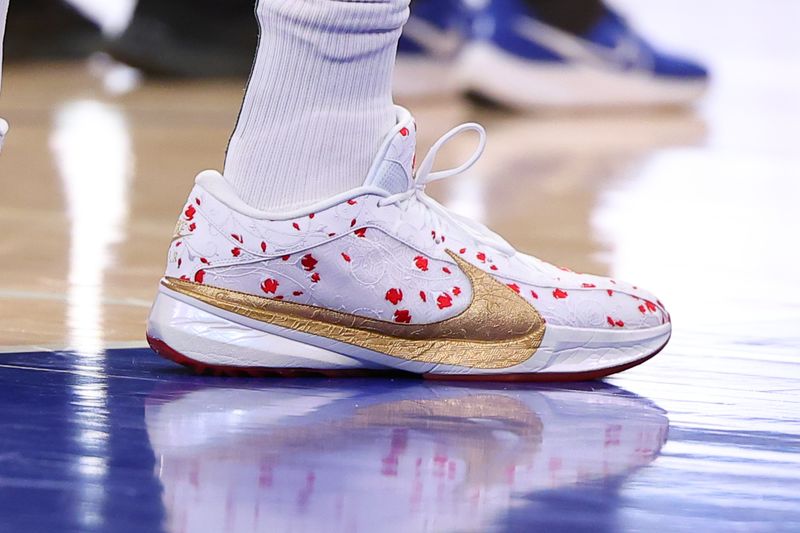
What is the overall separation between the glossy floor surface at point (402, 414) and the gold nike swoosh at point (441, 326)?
2 cm

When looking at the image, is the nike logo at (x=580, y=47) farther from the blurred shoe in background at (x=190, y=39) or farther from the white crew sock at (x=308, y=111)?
the white crew sock at (x=308, y=111)

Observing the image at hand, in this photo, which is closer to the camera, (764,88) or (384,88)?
(384,88)

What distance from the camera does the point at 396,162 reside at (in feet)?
3.12

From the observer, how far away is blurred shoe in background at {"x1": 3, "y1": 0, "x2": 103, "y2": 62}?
14.9ft

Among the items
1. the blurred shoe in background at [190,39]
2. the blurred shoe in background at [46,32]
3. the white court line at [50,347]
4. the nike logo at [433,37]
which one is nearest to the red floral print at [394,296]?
the white court line at [50,347]

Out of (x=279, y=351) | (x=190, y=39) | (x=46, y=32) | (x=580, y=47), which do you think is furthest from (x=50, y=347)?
(x=46, y=32)

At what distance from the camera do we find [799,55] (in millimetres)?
5793

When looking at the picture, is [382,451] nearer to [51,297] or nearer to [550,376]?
[550,376]

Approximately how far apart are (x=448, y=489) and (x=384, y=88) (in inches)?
13.1

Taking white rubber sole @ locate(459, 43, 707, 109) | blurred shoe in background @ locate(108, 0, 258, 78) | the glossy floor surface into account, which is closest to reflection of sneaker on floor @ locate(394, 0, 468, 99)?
white rubber sole @ locate(459, 43, 707, 109)

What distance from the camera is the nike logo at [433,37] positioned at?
3711 mm

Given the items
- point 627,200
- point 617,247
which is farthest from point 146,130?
point 617,247

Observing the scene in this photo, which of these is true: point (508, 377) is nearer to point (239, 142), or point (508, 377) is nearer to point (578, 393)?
point (578, 393)

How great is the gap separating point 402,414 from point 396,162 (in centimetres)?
18
